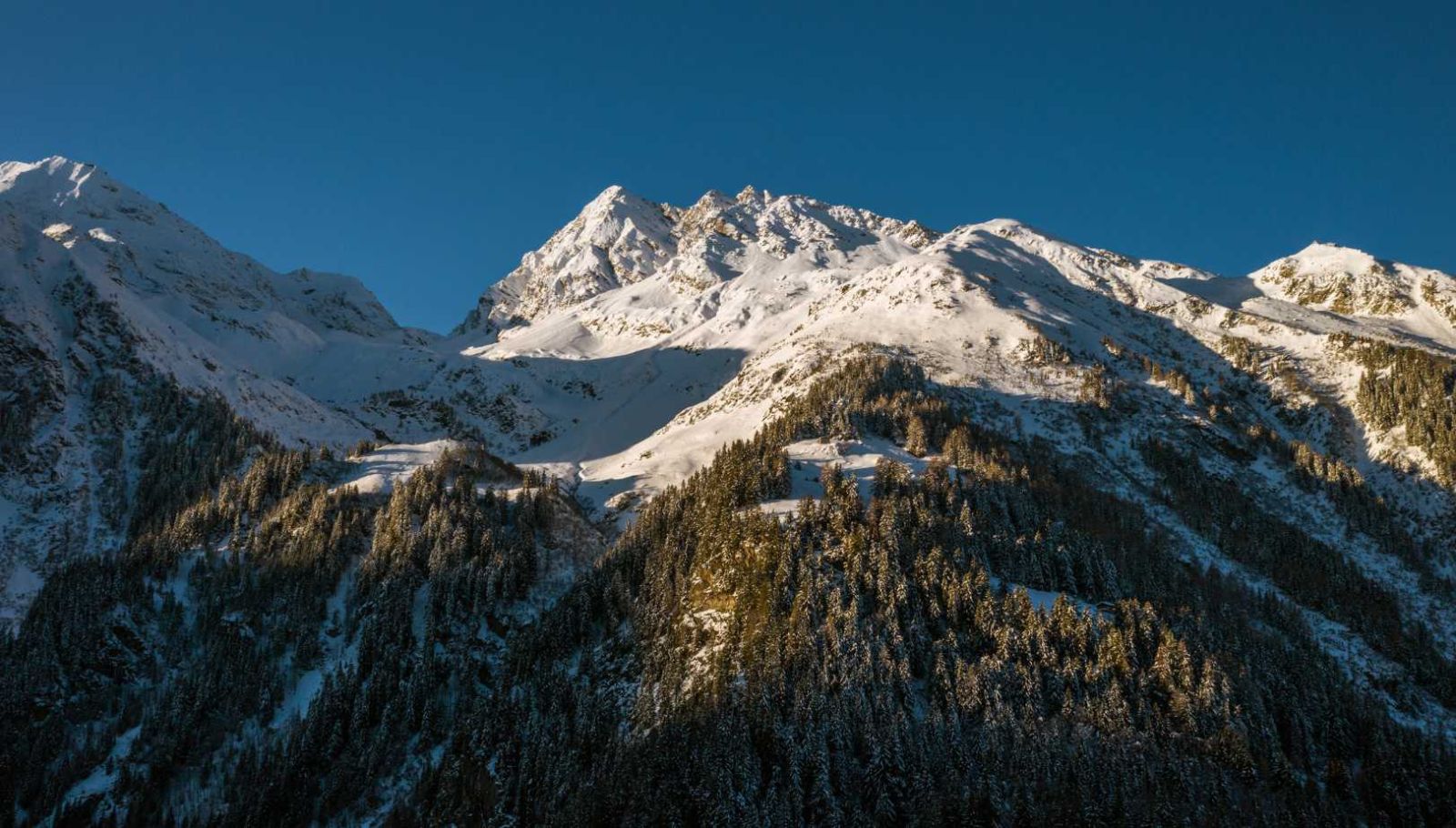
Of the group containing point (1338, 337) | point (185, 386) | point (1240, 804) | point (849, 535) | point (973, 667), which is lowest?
point (1240, 804)

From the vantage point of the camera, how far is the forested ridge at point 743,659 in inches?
3105

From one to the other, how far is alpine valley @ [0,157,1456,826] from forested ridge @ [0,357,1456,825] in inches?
18.2

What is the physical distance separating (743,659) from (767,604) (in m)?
7.63

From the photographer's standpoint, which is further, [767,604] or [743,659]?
[767,604]

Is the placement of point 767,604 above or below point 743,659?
above

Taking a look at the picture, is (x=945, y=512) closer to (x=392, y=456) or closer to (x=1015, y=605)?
(x=1015, y=605)

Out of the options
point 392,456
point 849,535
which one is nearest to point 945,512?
point 849,535

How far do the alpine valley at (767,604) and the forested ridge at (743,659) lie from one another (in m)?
0.46

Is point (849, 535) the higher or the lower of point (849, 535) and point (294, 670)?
the higher

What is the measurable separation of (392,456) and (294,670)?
164ft

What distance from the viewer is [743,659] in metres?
91.6

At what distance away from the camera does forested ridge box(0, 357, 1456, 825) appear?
78875 millimetres

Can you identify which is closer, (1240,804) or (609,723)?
(1240,804)

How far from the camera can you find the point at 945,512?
360 ft
